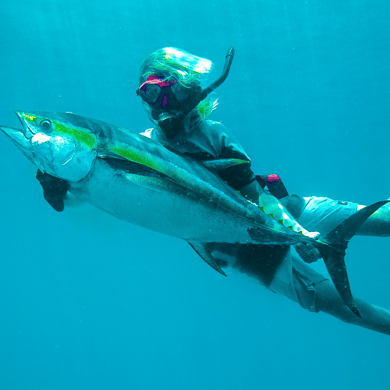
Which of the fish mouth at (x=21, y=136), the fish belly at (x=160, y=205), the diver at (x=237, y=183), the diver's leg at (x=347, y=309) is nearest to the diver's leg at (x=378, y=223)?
the diver at (x=237, y=183)

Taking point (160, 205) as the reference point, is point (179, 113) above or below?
above

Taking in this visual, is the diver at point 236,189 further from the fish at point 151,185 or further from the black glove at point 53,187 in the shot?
the fish at point 151,185

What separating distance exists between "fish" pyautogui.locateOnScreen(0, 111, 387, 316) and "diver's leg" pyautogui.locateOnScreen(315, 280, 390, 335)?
58 cm

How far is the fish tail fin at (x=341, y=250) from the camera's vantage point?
189 cm

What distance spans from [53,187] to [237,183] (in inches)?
52.0

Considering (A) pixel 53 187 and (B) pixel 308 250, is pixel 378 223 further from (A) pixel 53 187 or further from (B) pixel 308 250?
(A) pixel 53 187

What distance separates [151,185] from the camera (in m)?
1.62

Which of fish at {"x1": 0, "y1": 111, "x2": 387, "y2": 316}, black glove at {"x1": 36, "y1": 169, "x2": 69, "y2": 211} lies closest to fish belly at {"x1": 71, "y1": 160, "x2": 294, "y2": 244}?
fish at {"x1": 0, "y1": 111, "x2": 387, "y2": 316}

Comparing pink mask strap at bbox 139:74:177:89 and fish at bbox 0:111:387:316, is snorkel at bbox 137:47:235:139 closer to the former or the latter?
pink mask strap at bbox 139:74:177:89

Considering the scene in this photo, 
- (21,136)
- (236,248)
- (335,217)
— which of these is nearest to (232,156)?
(236,248)

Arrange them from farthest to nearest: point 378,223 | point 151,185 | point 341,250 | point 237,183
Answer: point 378,223 → point 237,183 → point 341,250 → point 151,185

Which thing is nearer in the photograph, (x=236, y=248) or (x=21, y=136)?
(x=21, y=136)

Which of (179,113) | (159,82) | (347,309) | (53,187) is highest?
(159,82)

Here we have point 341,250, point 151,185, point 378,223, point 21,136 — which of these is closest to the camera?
point 21,136
